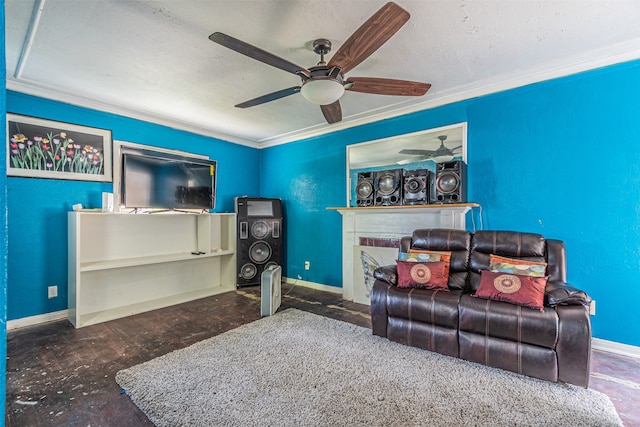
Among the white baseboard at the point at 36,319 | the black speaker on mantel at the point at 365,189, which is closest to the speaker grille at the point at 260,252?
the black speaker on mantel at the point at 365,189

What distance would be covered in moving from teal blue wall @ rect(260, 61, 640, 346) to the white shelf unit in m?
3.37

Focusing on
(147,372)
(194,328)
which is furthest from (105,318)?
(147,372)

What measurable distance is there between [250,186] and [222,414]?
3960 mm

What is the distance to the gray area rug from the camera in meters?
1.56

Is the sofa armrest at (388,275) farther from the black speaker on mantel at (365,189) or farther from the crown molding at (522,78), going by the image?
the crown molding at (522,78)

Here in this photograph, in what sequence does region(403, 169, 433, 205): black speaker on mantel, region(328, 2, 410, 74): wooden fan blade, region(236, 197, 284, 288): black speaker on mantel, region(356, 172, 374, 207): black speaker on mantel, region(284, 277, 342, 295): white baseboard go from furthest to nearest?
region(236, 197, 284, 288): black speaker on mantel → region(284, 277, 342, 295): white baseboard → region(356, 172, 374, 207): black speaker on mantel → region(403, 169, 433, 205): black speaker on mantel → region(328, 2, 410, 74): wooden fan blade

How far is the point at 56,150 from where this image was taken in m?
3.06

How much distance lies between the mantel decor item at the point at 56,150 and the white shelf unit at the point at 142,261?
1.76 ft

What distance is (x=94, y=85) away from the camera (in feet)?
9.55

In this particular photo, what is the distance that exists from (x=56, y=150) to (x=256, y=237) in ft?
8.24

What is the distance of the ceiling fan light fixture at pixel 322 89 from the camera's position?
1963 millimetres

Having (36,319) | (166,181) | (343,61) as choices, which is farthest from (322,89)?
(36,319)

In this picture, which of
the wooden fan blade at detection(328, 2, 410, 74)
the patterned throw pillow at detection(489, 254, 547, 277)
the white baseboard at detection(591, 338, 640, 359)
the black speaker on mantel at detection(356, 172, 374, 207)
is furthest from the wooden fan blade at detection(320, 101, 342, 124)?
the white baseboard at detection(591, 338, 640, 359)

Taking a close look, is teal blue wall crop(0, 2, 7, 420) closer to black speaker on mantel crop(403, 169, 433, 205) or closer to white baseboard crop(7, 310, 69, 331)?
black speaker on mantel crop(403, 169, 433, 205)
